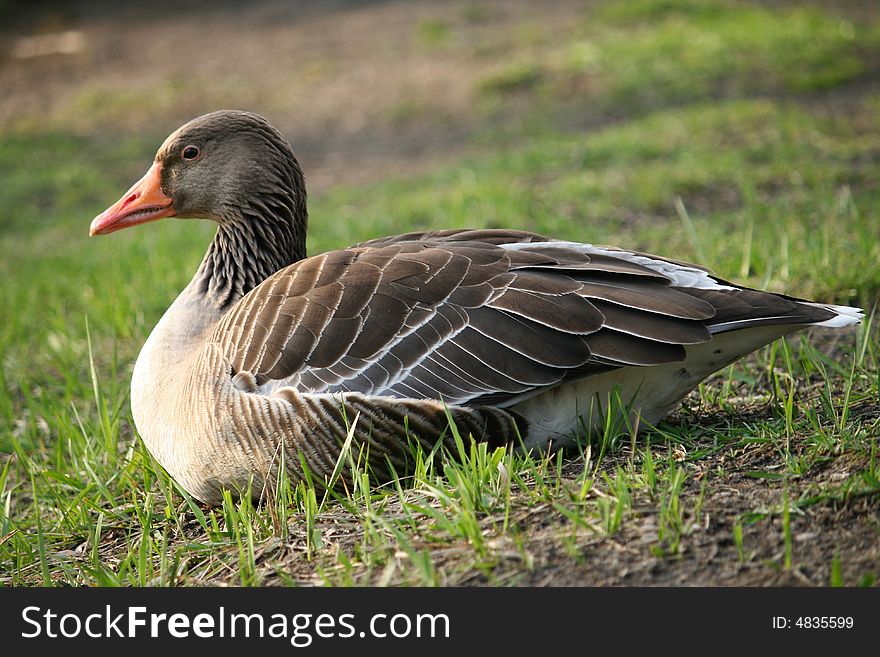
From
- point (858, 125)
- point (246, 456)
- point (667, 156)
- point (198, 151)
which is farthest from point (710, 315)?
point (858, 125)

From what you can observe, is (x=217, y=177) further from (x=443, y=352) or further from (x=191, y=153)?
(x=443, y=352)

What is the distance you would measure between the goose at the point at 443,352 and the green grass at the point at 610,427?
0.45ft

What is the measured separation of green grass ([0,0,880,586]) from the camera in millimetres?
2877

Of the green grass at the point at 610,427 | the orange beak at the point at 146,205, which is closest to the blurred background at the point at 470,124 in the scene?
the green grass at the point at 610,427

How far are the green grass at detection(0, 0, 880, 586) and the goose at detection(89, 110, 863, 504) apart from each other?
14 cm

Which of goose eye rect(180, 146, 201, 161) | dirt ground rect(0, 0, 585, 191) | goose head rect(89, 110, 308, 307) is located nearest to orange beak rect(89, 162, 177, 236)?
goose head rect(89, 110, 308, 307)

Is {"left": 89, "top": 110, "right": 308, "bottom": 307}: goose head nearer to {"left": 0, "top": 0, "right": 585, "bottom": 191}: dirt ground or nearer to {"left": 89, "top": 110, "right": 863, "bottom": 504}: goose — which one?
{"left": 89, "top": 110, "right": 863, "bottom": 504}: goose

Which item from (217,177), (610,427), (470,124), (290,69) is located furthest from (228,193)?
(290,69)

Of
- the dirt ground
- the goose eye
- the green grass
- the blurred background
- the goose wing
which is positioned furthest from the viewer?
the dirt ground

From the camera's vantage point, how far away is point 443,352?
354 centimetres

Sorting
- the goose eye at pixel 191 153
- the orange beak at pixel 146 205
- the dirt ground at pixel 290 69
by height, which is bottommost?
the orange beak at pixel 146 205

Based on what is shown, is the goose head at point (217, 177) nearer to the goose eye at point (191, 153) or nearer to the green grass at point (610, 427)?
the goose eye at point (191, 153)

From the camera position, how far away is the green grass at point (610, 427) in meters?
2.88

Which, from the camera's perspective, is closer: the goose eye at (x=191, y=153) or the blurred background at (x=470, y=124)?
the goose eye at (x=191, y=153)
